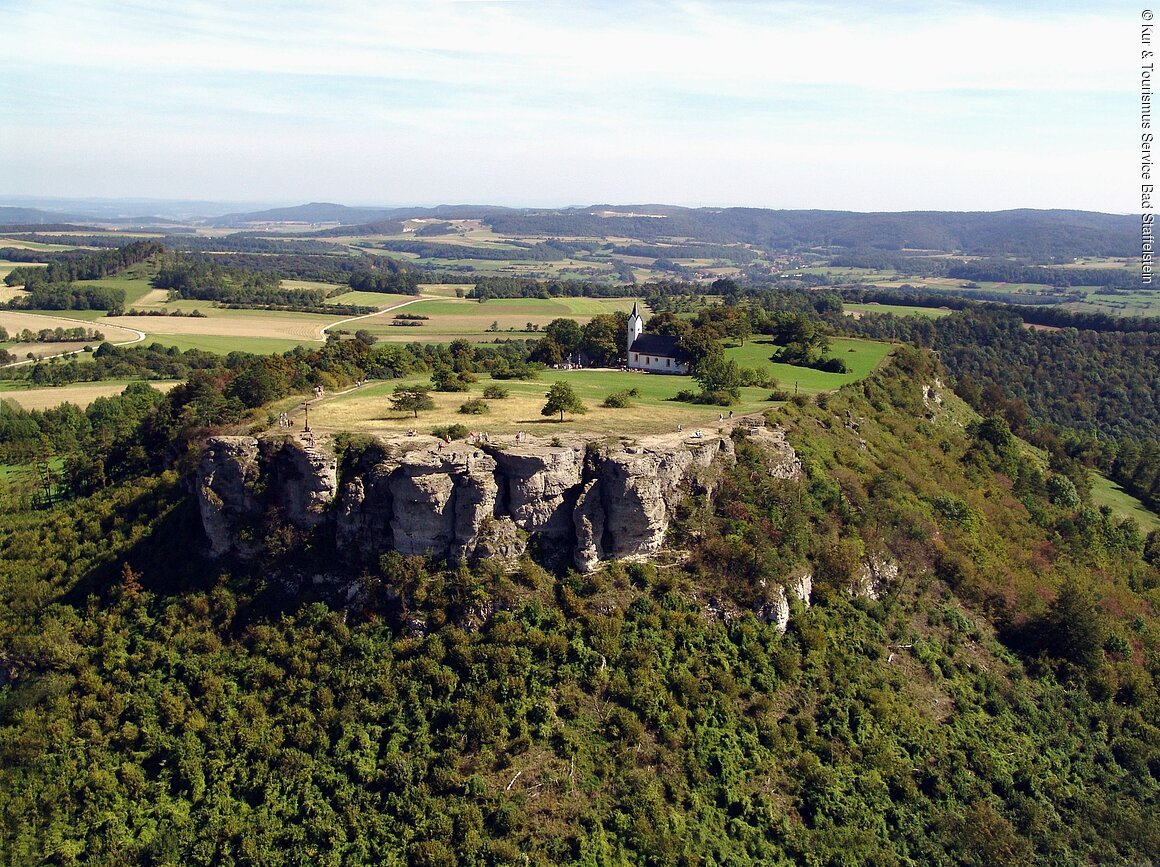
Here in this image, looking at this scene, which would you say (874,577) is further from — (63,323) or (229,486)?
(63,323)

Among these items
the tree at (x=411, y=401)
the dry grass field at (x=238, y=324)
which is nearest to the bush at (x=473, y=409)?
the tree at (x=411, y=401)

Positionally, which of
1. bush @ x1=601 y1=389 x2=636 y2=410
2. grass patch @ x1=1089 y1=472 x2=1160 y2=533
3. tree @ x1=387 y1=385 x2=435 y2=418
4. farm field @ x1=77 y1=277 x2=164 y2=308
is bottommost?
grass patch @ x1=1089 y1=472 x2=1160 y2=533

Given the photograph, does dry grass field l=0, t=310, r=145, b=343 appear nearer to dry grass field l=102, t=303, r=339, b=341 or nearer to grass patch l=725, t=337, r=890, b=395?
dry grass field l=102, t=303, r=339, b=341

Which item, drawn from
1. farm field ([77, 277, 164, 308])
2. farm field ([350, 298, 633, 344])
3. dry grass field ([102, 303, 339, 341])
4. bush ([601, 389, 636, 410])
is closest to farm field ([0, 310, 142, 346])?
dry grass field ([102, 303, 339, 341])

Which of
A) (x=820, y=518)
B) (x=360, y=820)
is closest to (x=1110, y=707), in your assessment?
(x=820, y=518)

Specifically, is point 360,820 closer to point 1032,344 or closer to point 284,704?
point 284,704

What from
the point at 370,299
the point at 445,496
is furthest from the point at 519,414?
the point at 370,299
